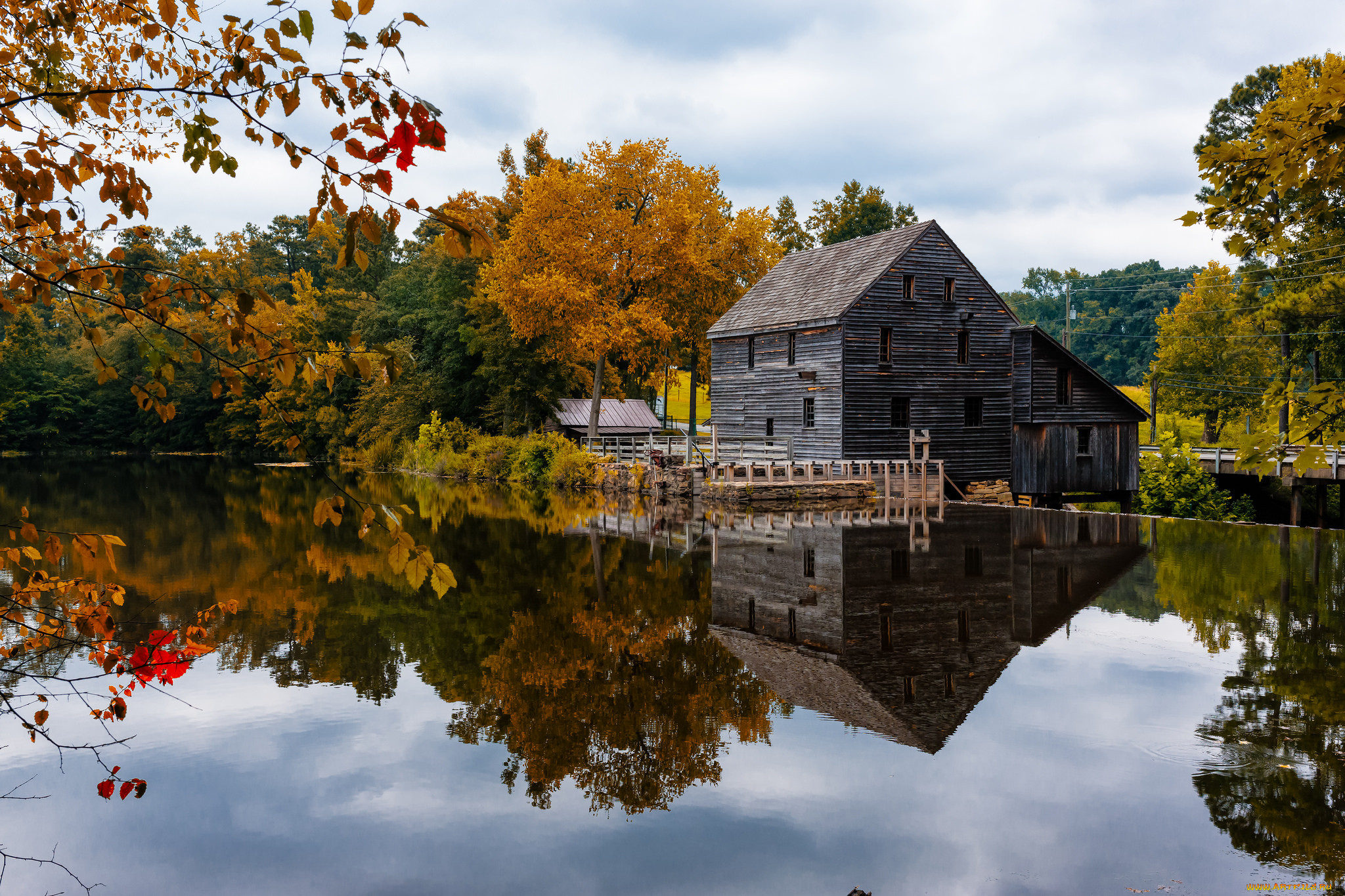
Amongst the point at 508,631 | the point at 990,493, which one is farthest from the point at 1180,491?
the point at 508,631

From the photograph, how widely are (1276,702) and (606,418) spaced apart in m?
43.2

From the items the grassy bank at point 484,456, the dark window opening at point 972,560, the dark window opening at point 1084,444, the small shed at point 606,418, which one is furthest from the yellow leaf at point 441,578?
the small shed at point 606,418

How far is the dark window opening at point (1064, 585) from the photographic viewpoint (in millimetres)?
16312

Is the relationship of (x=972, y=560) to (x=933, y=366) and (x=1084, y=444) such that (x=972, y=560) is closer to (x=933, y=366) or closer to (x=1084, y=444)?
(x=933, y=366)

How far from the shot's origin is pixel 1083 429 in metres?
35.9

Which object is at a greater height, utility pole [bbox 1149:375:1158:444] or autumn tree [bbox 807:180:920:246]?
autumn tree [bbox 807:180:920:246]

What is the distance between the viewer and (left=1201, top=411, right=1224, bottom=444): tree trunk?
59062mm

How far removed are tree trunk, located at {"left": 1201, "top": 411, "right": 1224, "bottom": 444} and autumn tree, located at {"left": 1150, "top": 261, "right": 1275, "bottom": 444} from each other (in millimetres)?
691

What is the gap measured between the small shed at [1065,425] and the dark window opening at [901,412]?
4.59m

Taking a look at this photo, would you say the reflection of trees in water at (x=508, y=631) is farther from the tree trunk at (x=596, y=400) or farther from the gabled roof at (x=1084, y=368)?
the gabled roof at (x=1084, y=368)

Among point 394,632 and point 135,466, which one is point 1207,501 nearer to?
point 394,632

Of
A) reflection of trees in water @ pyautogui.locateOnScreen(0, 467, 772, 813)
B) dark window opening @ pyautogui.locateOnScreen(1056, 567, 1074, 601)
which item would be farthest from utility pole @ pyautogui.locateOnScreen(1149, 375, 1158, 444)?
reflection of trees in water @ pyautogui.locateOnScreen(0, 467, 772, 813)

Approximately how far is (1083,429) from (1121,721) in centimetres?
2880

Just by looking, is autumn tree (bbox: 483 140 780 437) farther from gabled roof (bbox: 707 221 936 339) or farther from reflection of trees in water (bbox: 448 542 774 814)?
reflection of trees in water (bbox: 448 542 774 814)
